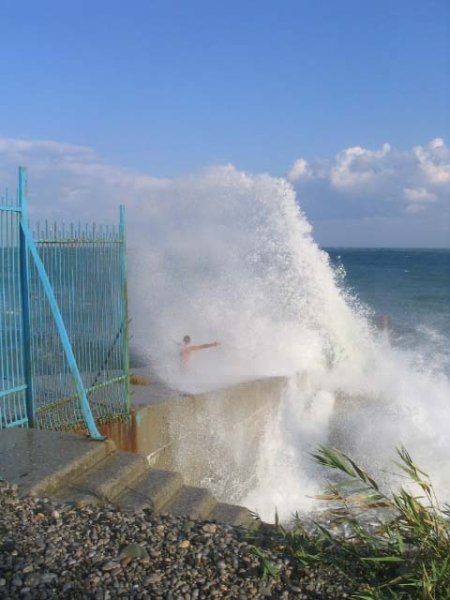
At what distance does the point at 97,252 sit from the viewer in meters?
6.32

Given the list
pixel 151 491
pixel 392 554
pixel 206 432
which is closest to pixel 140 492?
pixel 151 491

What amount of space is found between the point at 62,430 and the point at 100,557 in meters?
2.56

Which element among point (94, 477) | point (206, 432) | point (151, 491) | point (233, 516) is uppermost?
point (94, 477)

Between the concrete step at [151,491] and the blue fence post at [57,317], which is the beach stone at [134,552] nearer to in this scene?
the concrete step at [151,491]

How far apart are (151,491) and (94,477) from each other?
492 mm

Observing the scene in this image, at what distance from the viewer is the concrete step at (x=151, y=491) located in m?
4.53

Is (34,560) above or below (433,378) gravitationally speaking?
above

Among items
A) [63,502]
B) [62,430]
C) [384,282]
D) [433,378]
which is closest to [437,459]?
[433,378]

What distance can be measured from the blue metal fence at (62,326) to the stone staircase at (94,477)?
0.29 metres

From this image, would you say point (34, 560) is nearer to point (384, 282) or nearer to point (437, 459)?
point (437, 459)

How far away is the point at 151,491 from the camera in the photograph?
476 cm

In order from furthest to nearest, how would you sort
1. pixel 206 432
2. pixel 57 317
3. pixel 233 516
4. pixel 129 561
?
pixel 206 432 → pixel 57 317 → pixel 233 516 → pixel 129 561

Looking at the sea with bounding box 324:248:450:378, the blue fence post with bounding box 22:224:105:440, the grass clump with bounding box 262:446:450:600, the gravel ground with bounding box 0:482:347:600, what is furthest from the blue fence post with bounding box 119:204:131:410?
the sea with bounding box 324:248:450:378

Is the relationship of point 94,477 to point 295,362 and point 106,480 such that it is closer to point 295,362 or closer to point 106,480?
point 106,480
